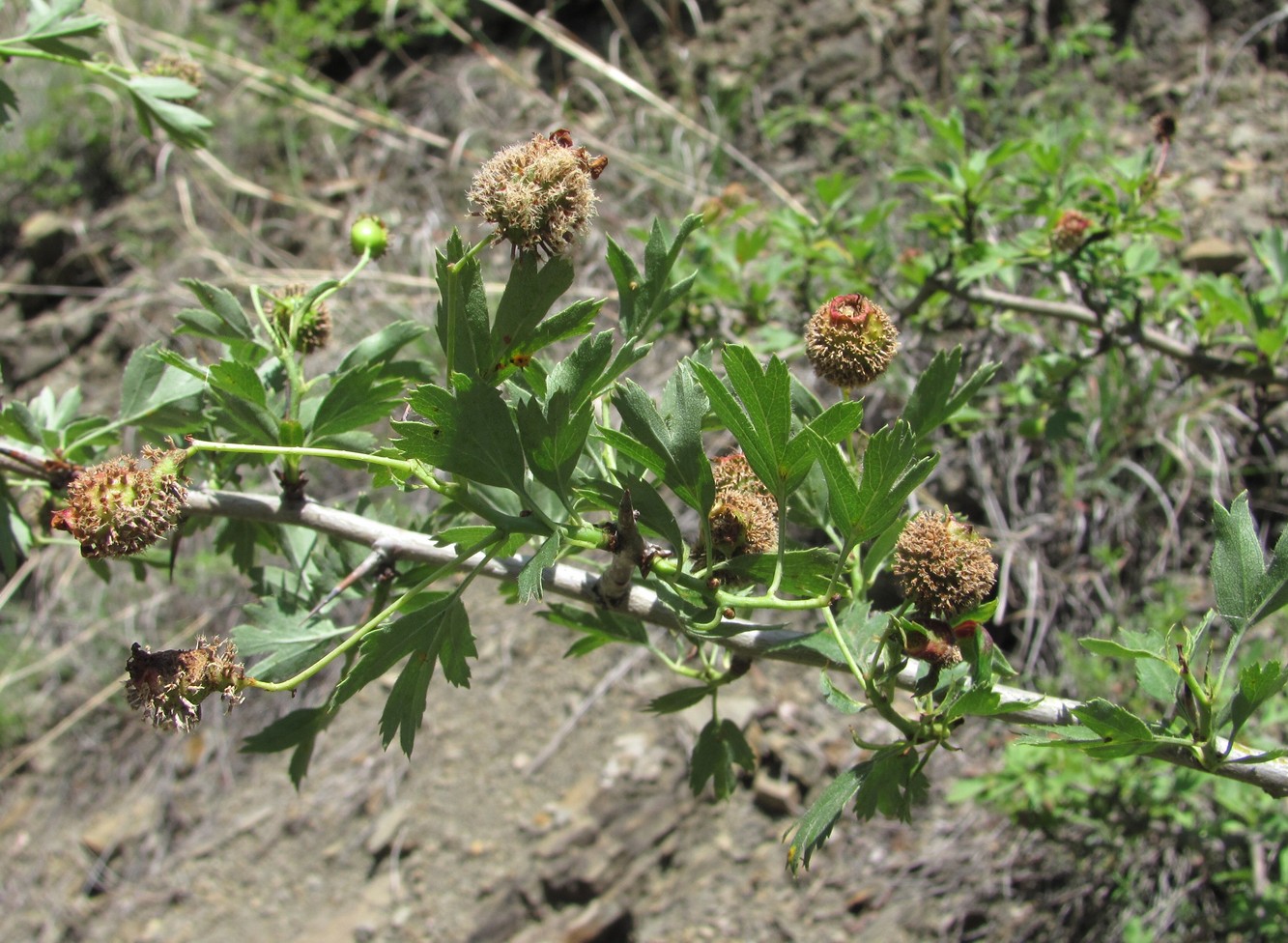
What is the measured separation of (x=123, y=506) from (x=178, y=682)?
0.20 m

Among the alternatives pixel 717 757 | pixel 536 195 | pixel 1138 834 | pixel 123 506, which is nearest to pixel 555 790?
pixel 1138 834

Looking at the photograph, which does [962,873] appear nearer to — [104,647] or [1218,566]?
[1218,566]

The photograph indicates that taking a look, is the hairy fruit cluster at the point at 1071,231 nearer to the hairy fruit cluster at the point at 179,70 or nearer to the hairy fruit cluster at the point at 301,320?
the hairy fruit cluster at the point at 301,320

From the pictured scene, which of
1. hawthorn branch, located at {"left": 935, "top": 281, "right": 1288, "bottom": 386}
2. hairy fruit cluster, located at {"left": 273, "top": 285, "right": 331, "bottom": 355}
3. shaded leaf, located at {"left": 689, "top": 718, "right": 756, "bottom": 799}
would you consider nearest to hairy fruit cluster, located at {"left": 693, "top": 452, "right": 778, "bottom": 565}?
shaded leaf, located at {"left": 689, "top": 718, "right": 756, "bottom": 799}

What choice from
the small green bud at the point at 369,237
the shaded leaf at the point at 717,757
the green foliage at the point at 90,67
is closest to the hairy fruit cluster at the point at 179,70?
the green foliage at the point at 90,67

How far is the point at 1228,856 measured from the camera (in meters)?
2.51

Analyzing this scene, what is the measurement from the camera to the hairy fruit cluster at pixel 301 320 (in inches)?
53.3

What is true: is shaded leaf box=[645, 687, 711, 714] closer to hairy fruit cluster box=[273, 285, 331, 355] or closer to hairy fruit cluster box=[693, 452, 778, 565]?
hairy fruit cluster box=[693, 452, 778, 565]

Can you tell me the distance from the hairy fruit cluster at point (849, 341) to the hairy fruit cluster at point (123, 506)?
0.75 m

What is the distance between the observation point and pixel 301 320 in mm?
1357

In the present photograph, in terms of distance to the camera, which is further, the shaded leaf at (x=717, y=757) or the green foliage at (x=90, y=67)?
the green foliage at (x=90, y=67)

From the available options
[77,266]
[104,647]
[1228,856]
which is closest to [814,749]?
[1228,856]

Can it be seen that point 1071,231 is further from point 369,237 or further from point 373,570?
point 373,570

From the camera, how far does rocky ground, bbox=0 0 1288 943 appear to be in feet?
9.94
